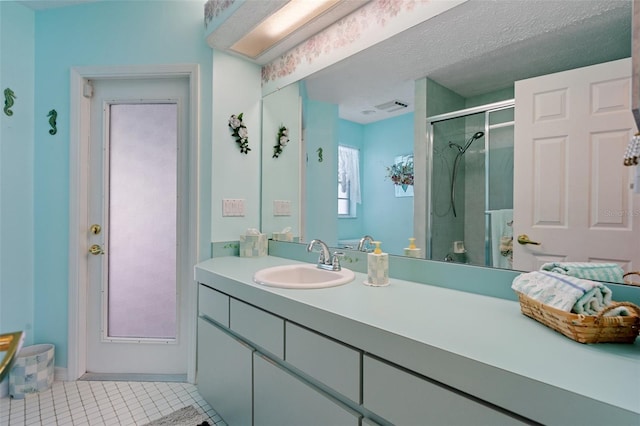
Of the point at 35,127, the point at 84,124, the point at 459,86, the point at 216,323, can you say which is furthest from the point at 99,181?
the point at 459,86

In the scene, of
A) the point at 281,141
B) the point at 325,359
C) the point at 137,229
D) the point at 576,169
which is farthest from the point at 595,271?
the point at 137,229

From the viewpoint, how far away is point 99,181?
2.17 metres

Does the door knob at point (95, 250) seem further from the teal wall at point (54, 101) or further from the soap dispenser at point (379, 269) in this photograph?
the soap dispenser at point (379, 269)

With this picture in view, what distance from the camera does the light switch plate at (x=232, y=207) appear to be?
2115mm

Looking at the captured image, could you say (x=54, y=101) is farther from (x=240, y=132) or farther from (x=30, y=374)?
(x=30, y=374)

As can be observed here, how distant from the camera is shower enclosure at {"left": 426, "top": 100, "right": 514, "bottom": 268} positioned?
3.84 feet

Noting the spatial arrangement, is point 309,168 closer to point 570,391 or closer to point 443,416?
point 443,416

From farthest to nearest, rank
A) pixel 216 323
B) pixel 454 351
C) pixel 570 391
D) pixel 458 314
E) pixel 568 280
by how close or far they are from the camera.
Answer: pixel 216 323
pixel 458 314
pixel 568 280
pixel 454 351
pixel 570 391

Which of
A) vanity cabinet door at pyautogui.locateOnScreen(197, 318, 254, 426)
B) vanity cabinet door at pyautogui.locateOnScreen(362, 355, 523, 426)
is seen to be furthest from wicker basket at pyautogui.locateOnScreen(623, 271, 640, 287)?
vanity cabinet door at pyautogui.locateOnScreen(197, 318, 254, 426)

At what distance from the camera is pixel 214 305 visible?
1653 millimetres

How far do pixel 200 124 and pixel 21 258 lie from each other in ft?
4.92

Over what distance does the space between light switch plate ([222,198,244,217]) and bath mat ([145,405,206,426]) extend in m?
1.17

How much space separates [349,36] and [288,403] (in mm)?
1796

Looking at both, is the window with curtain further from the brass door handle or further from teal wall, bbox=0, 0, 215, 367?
teal wall, bbox=0, 0, 215, 367
